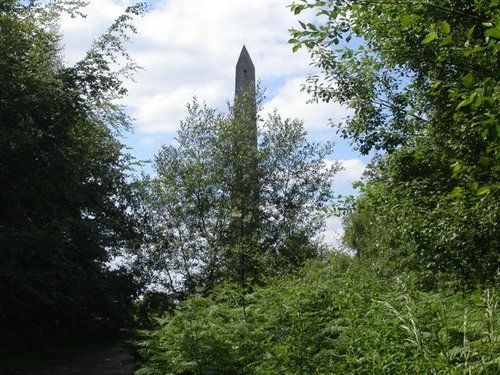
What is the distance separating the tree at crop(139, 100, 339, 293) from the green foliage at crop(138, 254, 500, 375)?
12986 millimetres

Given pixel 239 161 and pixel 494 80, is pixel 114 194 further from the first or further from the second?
pixel 494 80

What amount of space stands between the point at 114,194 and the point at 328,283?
49.7 ft

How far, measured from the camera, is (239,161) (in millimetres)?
21594

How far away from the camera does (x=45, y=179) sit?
13750mm

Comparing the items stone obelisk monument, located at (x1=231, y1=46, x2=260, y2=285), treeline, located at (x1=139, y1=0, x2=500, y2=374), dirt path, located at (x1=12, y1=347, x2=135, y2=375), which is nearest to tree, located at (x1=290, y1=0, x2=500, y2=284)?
treeline, located at (x1=139, y1=0, x2=500, y2=374)

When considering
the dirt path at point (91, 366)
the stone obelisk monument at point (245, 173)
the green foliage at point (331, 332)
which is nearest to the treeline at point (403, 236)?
the green foliage at point (331, 332)

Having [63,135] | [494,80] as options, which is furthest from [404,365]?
[63,135]

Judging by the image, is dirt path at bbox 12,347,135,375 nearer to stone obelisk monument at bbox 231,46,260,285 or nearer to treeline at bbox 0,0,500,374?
treeline at bbox 0,0,500,374

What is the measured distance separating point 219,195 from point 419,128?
1324cm

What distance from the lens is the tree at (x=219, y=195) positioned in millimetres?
21125

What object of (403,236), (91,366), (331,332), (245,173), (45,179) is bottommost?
(91,366)

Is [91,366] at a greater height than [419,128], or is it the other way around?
[419,128]

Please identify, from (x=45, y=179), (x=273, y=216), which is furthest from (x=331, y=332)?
(x=273, y=216)

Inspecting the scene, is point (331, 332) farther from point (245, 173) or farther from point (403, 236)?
point (245, 173)
